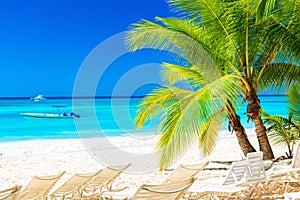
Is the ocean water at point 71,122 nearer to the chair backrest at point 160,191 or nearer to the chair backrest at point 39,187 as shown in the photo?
the chair backrest at point 39,187

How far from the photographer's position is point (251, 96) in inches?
292

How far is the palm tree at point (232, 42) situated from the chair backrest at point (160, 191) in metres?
3.16

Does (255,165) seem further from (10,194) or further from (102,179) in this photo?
(10,194)

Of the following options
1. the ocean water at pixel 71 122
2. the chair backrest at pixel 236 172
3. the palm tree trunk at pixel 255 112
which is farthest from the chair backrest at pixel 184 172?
the ocean water at pixel 71 122

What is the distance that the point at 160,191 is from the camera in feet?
10.8

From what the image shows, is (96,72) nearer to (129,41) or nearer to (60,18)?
(129,41)

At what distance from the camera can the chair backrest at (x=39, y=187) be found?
15.1 feet

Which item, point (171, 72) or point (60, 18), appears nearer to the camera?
point (171, 72)

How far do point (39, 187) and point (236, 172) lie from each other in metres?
2.31

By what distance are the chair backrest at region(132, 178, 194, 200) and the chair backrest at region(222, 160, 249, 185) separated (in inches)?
58.9

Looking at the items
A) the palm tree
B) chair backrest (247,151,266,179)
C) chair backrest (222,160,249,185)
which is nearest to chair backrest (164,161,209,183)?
chair backrest (222,160,249,185)

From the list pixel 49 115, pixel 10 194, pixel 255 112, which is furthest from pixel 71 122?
pixel 10 194

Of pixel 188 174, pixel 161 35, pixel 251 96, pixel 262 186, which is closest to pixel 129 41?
pixel 161 35

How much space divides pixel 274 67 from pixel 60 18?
5014 centimetres
